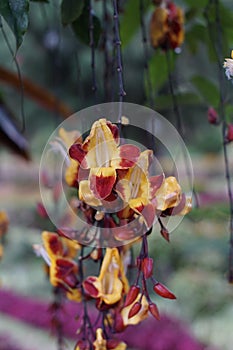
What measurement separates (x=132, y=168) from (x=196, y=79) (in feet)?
1.02

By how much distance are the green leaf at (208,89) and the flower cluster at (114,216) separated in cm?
24

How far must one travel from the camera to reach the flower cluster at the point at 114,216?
308 millimetres

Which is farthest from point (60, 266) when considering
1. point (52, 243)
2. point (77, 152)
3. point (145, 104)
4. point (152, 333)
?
point (152, 333)

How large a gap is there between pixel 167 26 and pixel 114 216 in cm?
24

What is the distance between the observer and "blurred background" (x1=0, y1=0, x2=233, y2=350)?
1.74ft

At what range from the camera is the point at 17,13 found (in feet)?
1.01

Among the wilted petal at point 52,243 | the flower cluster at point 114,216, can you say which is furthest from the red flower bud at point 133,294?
the wilted petal at point 52,243

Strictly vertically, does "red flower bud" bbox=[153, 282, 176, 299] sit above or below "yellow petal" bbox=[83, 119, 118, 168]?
below

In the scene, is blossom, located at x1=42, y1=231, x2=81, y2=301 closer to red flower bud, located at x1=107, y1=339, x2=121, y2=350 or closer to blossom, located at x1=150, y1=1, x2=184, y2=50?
red flower bud, located at x1=107, y1=339, x2=121, y2=350

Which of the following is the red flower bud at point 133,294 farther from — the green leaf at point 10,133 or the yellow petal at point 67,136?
the green leaf at point 10,133

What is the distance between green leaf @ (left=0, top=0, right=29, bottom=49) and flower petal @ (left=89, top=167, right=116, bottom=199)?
0.08m

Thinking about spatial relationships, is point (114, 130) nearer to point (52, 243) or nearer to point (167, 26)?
point (52, 243)

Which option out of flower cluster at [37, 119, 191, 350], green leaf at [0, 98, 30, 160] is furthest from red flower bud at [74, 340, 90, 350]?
green leaf at [0, 98, 30, 160]

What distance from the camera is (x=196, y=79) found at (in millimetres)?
598
